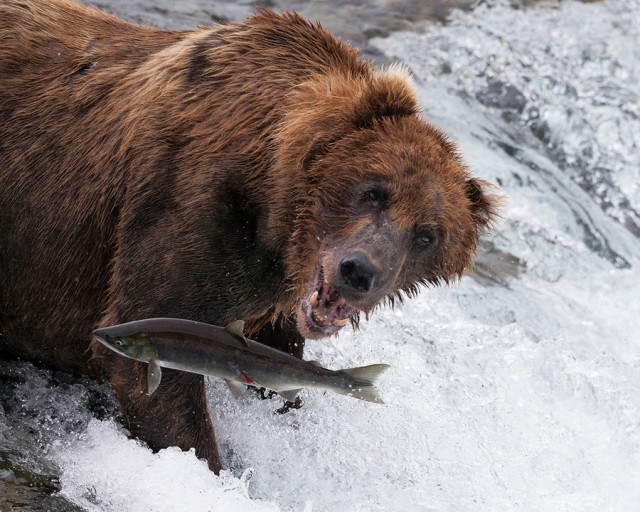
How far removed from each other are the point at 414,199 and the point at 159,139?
3.64 ft

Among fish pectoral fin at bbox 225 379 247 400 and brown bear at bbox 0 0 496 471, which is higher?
brown bear at bbox 0 0 496 471

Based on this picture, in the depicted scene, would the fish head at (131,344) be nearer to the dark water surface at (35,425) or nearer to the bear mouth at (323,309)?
the bear mouth at (323,309)

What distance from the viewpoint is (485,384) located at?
246 inches

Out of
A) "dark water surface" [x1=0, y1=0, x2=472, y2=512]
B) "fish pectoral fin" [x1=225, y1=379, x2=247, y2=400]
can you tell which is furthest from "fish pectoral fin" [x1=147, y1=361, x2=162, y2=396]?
"dark water surface" [x1=0, y1=0, x2=472, y2=512]

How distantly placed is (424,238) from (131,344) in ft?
4.05

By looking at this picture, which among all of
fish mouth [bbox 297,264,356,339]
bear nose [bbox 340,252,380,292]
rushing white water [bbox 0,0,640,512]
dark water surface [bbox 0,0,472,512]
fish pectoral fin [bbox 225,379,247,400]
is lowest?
rushing white water [bbox 0,0,640,512]

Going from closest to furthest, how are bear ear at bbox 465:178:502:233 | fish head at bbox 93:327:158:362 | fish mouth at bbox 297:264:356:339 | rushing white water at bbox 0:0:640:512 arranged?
fish head at bbox 93:327:158:362, fish mouth at bbox 297:264:356:339, bear ear at bbox 465:178:502:233, rushing white water at bbox 0:0:640:512

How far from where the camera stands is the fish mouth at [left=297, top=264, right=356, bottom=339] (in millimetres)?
4027

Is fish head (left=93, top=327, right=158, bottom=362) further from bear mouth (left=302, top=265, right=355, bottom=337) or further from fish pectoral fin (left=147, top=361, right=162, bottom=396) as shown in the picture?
bear mouth (left=302, top=265, right=355, bottom=337)

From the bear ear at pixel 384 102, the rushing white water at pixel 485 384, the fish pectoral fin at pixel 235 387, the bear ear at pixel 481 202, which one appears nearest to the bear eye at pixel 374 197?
the bear ear at pixel 384 102

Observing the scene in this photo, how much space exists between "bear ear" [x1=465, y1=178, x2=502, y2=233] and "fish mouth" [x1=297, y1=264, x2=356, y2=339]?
692 millimetres

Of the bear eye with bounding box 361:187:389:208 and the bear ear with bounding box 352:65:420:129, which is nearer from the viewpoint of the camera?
the bear eye with bounding box 361:187:389:208

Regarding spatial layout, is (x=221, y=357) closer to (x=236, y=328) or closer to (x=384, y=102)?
(x=236, y=328)

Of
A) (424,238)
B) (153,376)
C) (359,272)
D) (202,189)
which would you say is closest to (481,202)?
(424,238)
